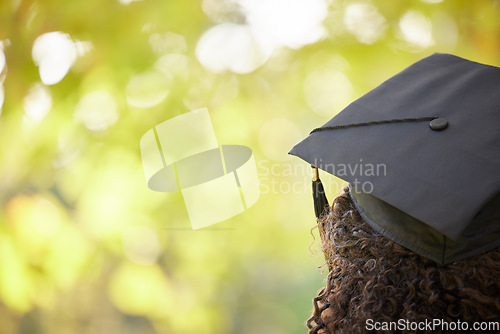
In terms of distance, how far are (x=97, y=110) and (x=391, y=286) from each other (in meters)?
1.37

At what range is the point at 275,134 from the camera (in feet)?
5.13

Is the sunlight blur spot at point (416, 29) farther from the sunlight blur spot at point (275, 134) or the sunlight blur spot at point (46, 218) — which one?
the sunlight blur spot at point (46, 218)

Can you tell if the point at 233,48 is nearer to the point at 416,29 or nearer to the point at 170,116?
the point at 170,116

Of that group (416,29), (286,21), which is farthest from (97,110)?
(416,29)

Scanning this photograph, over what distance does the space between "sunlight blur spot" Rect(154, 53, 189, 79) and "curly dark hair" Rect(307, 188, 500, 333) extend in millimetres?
1047

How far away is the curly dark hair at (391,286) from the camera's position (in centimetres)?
60

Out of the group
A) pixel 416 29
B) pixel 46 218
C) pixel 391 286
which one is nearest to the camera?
pixel 391 286

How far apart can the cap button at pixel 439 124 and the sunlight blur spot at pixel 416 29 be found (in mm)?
851

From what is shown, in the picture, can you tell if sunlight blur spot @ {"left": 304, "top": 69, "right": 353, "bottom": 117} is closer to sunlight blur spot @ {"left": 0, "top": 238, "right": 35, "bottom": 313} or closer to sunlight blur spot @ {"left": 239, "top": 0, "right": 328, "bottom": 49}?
sunlight blur spot @ {"left": 239, "top": 0, "right": 328, "bottom": 49}

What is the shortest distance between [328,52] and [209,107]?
49 cm

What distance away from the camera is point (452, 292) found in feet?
2.03

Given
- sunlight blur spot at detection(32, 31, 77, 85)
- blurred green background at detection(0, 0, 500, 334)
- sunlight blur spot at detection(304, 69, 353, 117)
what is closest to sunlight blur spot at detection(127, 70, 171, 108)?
blurred green background at detection(0, 0, 500, 334)

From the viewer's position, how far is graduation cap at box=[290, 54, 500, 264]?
60 centimetres

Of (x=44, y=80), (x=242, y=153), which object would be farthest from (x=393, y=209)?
(x=44, y=80)
